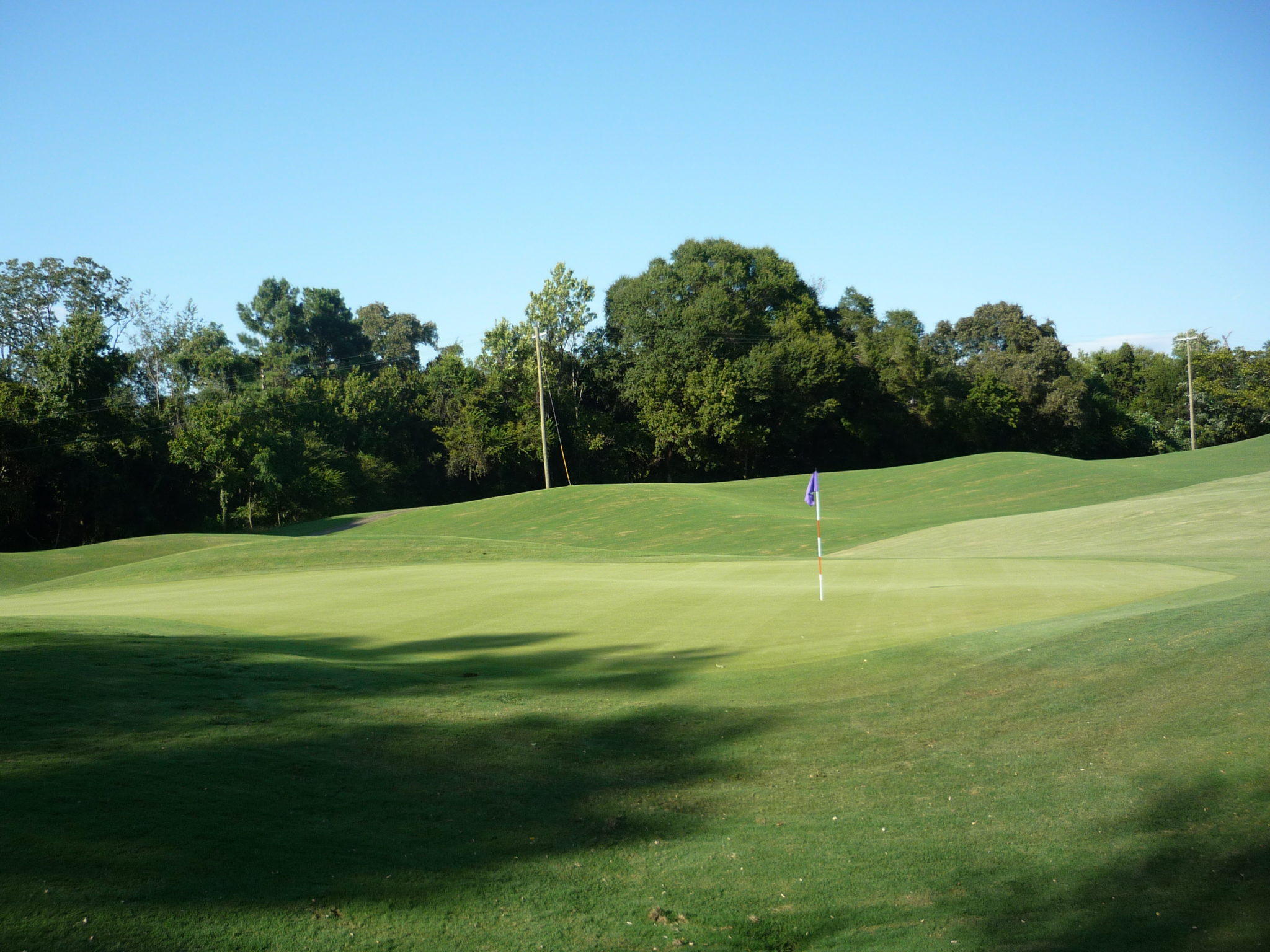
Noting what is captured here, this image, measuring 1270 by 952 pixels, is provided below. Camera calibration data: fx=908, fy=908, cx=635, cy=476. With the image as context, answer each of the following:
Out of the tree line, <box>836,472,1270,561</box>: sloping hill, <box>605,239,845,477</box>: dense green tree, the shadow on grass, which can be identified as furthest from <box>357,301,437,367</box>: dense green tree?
the shadow on grass

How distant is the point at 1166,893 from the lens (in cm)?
511

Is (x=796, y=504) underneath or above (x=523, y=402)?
underneath

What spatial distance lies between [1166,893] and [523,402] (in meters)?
65.0

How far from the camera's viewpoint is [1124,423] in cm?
8512

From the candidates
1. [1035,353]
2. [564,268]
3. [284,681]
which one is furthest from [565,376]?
[284,681]

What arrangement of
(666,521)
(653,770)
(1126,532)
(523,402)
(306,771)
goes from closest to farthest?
(306,771), (653,770), (1126,532), (666,521), (523,402)

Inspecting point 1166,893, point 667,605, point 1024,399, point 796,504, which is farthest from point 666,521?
point 1024,399

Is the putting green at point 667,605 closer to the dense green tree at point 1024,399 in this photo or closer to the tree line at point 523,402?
the tree line at point 523,402

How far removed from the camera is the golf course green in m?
4.74

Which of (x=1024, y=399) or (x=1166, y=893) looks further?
(x=1024, y=399)

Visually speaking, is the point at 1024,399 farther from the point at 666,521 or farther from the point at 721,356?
the point at 666,521

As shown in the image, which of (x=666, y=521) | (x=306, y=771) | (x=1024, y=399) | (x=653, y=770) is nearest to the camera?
(x=306, y=771)

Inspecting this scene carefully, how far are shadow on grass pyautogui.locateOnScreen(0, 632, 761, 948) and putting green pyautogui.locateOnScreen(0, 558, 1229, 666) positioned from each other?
2.27 m

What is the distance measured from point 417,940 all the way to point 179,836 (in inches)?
63.6
